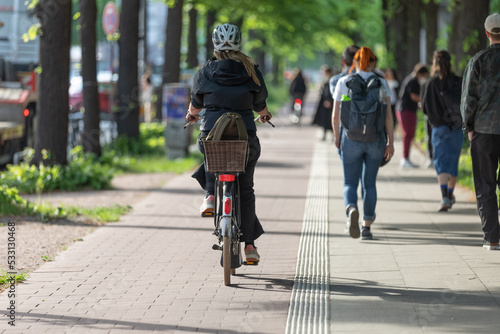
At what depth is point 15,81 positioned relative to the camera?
818 inches

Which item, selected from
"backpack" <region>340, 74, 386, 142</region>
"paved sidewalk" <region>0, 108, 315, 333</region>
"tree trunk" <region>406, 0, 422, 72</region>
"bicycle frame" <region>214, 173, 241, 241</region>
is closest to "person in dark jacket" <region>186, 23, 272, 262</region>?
"bicycle frame" <region>214, 173, 241, 241</region>

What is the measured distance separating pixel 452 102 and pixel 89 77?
24.8 ft

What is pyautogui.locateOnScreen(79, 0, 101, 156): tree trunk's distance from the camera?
15703 mm

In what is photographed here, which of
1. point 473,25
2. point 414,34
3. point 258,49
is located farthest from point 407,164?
point 258,49

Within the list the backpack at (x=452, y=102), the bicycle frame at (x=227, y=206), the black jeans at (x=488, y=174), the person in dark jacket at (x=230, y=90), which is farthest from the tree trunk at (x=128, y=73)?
the bicycle frame at (x=227, y=206)

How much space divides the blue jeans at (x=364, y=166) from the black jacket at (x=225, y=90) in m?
2.15

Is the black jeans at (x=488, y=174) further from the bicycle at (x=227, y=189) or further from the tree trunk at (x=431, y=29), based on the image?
the tree trunk at (x=431, y=29)

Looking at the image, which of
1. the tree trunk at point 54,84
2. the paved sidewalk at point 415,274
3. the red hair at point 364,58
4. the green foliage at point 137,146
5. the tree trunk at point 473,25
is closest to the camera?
the paved sidewalk at point 415,274

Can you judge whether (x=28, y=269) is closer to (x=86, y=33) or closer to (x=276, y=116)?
(x=86, y=33)

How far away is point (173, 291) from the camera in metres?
6.68

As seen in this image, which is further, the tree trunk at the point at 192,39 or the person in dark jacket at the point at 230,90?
the tree trunk at the point at 192,39

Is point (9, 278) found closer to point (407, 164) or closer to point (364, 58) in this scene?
point (364, 58)

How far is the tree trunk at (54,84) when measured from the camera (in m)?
12.9

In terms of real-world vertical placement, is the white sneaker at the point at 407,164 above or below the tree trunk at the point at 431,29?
below
